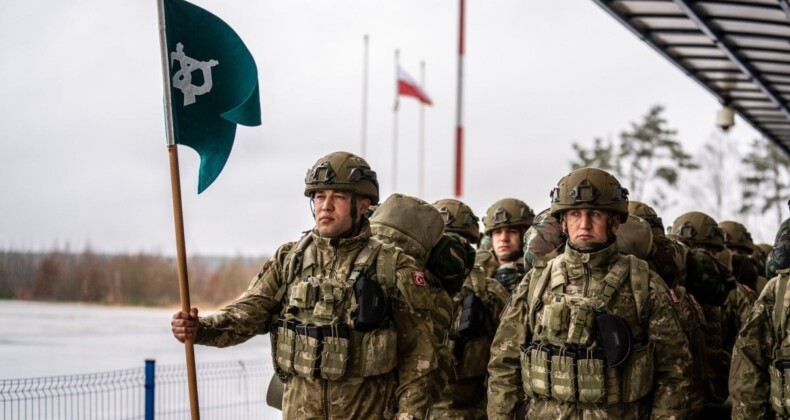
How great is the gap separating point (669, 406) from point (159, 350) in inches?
710

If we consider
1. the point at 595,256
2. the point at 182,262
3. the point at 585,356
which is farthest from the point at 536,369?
the point at 182,262

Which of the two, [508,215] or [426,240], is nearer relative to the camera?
[426,240]

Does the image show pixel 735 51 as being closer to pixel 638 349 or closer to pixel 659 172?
pixel 638 349

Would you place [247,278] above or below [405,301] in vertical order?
below

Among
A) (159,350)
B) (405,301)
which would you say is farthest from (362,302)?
(159,350)

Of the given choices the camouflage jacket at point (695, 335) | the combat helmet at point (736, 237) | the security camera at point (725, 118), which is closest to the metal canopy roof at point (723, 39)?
the security camera at point (725, 118)

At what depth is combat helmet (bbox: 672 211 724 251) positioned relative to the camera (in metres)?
9.70

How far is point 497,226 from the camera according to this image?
8875 mm

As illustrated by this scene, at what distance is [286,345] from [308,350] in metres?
0.18

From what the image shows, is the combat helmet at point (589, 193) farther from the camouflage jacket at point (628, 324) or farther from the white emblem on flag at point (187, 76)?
the white emblem on flag at point (187, 76)

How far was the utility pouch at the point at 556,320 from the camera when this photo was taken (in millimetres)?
5668

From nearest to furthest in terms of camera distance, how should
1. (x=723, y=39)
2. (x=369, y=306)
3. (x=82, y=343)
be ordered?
(x=369, y=306)
(x=723, y=39)
(x=82, y=343)

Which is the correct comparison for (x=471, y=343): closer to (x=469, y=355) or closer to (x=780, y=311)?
A: (x=469, y=355)

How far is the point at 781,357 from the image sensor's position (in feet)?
18.6
